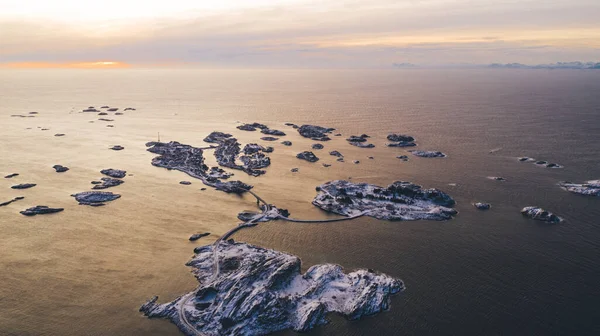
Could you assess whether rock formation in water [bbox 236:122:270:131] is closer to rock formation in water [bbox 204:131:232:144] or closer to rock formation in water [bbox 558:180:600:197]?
rock formation in water [bbox 204:131:232:144]

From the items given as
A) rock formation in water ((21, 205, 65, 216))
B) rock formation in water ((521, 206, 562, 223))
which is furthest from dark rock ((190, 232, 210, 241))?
rock formation in water ((521, 206, 562, 223))

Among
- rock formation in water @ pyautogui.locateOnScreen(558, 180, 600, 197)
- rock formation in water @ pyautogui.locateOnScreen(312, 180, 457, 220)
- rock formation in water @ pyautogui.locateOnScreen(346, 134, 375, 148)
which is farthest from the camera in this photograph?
rock formation in water @ pyautogui.locateOnScreen(346, 134, 375, 148)

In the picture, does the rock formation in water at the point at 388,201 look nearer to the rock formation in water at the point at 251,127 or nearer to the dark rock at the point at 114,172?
the dark rock at the point at 114,172

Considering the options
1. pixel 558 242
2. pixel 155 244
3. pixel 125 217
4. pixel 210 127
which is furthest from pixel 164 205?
pixel 210 127

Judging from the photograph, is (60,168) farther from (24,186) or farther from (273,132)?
(273,132)

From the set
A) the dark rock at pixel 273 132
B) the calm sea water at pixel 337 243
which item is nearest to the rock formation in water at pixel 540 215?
the calm sea water at pixel 337 243

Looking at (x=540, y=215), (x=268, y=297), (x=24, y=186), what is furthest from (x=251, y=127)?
(x=268, y=297)
